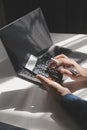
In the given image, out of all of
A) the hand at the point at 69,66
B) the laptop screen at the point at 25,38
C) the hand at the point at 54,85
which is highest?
the laptop screen at the point at 25,38

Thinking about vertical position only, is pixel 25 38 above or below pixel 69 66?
above

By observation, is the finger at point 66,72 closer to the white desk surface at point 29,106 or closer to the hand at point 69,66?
the hand at point 69,66

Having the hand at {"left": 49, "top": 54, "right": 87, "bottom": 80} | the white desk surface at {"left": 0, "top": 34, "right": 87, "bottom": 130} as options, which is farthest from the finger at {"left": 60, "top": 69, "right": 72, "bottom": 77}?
the white desk surface at {"left": 0, "top": 34, "right": 87, "bottom": 130}

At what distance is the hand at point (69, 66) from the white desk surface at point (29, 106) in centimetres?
10

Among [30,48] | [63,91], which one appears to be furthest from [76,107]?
[30,48]

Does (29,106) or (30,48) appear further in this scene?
(30,48)

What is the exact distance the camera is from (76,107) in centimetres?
80

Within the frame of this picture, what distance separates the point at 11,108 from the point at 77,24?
56.8 inches

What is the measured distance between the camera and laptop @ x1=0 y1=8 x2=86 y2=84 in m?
0.98

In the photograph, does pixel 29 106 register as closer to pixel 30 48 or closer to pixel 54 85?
pixel 54 85

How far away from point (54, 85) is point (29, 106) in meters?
0.12

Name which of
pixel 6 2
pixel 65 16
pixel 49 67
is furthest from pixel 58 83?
pixel 6 2

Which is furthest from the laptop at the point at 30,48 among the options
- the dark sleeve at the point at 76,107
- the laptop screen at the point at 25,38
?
the dark sleeve at the point at 76,107

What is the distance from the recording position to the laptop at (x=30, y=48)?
3.22 feet
